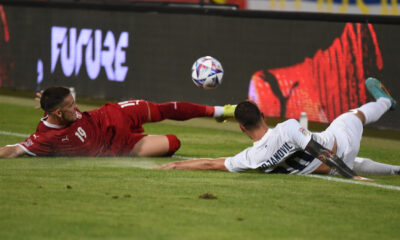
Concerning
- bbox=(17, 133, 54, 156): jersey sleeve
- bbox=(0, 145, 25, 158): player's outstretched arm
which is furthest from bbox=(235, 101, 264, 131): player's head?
bbox=(0, 145, 25, 158): player's outstretched arm

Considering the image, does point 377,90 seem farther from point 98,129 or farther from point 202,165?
point 98,129

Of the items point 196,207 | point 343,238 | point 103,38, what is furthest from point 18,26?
point 343,238

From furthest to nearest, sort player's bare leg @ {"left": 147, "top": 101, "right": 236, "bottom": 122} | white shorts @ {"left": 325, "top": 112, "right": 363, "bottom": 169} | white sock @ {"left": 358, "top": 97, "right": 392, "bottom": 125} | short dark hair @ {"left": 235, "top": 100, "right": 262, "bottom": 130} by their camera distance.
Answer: player's bare leg @ {"left": 147, "top": 101, "right": 236, "bottom": 122}
white sock @ {"left": 358, "top": 97, "right": 392, "bottom": 125}
white shorts @ {"left": 325, "top": 112, "right": 363, "bottom": 169}
short dark hair @ {"left": 235, "top": 100, "right": 262, "bottom": 130}

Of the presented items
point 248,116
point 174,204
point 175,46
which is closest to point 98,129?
point 248,116

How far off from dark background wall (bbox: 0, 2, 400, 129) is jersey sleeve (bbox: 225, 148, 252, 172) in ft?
18.6

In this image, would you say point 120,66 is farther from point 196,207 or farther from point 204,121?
point 196,207

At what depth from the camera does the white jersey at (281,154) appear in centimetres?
858

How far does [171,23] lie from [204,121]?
2558 millimetres

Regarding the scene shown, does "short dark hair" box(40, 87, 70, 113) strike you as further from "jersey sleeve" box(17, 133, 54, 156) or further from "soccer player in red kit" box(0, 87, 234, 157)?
"jersey sleeve" box(17, 133, 54, 156)

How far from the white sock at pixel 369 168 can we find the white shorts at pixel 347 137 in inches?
8.0

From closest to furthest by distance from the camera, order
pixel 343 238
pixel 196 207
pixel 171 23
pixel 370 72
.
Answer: pixel 343 238, pixel 196 207, pixel 370 72, pixel 171 23

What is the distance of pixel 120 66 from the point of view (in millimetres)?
18234

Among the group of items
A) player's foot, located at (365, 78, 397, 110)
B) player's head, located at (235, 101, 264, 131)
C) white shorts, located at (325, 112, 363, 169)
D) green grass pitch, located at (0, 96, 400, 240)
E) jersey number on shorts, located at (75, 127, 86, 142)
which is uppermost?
player's foot, located at (365, 78, 397, 110)

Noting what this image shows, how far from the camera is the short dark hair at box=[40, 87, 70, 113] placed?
9867 millimetres
